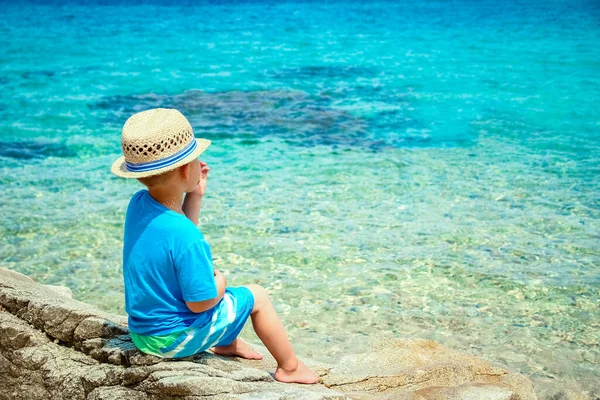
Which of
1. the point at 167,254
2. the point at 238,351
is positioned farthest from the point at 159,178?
the point at 238,351

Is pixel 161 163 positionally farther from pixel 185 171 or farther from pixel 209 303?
pixel 209 303

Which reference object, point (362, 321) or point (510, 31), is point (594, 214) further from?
point (510, 31)

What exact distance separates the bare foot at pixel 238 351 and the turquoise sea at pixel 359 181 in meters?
0.97

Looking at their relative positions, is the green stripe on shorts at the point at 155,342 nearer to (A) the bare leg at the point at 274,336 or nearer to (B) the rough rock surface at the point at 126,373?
(B) the rough rock surface at the point at 126,373

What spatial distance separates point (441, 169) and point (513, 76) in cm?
683

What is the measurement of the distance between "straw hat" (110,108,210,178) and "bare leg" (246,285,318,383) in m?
0.72

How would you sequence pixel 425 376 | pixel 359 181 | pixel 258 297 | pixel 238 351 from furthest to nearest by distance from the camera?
1. pixel 359 181
2. pixel 425 376
3. pixel 238 351
4. pixel 258 297

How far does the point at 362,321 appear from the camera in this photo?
4.80 m

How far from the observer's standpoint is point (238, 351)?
3420 millimetres

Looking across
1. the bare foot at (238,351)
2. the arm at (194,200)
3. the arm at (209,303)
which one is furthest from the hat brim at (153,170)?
the bare foot at (238,351)

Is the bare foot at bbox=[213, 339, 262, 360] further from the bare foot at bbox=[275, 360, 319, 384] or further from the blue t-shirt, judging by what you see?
the blue t-shirt

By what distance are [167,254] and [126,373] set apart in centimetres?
51

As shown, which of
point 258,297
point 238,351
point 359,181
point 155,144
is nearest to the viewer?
point 155,144

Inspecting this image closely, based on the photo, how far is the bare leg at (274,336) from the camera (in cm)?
309
